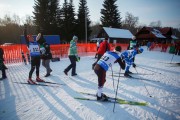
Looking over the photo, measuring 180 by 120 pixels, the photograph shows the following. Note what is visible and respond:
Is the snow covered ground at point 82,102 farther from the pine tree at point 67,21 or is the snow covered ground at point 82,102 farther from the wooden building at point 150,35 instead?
the wooden building at point 150,35

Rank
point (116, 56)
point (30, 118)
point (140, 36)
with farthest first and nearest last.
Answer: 1. point (140, 36)
2. point (116, 56)
3. point (30, 118)

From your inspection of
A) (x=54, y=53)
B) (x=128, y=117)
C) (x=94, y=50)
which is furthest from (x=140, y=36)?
(x=128, y=117)

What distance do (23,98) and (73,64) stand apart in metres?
3.28

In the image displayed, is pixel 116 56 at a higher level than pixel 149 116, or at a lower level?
higher

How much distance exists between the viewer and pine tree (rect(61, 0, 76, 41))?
38219 millimetres

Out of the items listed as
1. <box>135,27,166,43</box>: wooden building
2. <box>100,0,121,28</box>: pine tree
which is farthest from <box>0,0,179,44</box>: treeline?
<box>135,27,166,43</box>: wooden building

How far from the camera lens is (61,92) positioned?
18.1 feet

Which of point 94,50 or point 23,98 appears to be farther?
point 94,50

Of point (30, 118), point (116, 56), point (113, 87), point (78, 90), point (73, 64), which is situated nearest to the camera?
point (30, 118)

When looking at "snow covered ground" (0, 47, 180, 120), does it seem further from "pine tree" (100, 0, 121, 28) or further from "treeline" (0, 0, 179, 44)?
"pine tree" (100, 0, 121, 28)

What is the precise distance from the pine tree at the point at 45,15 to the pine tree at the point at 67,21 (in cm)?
335

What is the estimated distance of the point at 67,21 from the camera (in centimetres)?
3841

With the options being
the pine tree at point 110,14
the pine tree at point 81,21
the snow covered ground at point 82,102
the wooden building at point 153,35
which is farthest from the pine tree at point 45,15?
the snow covered ground at point 82,102

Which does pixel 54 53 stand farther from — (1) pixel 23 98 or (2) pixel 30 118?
(2) pixel 30 118
